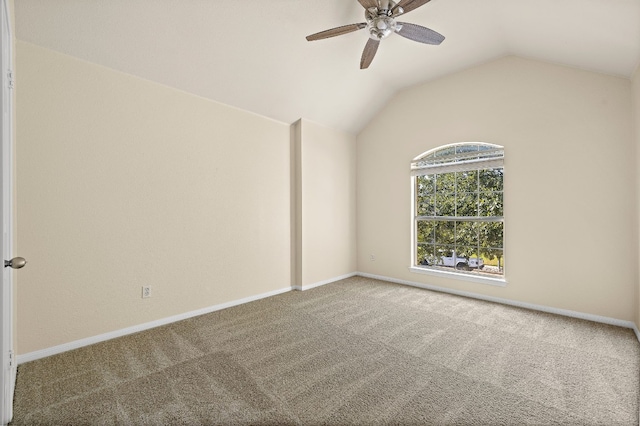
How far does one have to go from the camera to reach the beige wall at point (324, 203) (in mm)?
4395

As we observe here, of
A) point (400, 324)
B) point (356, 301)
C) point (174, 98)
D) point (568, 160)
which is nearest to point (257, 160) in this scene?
point (174, 98)

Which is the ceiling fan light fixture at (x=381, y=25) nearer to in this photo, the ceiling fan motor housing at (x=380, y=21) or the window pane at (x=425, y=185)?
the ceiling fan motor housing at (x=380, y=21)

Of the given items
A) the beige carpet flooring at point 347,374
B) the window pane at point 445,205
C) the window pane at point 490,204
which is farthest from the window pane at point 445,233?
the beige carpet flooring at point 347,374

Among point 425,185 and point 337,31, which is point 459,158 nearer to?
point 425,185

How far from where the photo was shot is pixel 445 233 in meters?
4.38

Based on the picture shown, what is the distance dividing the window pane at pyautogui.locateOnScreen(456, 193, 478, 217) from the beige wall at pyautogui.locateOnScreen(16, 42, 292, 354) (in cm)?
277

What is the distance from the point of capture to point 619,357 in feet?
7.77

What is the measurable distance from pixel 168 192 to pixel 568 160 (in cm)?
435

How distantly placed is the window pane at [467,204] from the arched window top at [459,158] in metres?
0.39

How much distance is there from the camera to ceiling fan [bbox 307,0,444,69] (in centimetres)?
237

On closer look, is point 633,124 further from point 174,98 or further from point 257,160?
point 174,98

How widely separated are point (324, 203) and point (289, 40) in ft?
7.70

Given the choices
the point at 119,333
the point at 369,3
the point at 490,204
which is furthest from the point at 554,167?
the point at 119,333

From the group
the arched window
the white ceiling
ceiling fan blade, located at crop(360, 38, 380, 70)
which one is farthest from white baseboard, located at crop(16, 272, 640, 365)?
ceiling fan blade, located at crop(360, 38, 380, 70)
